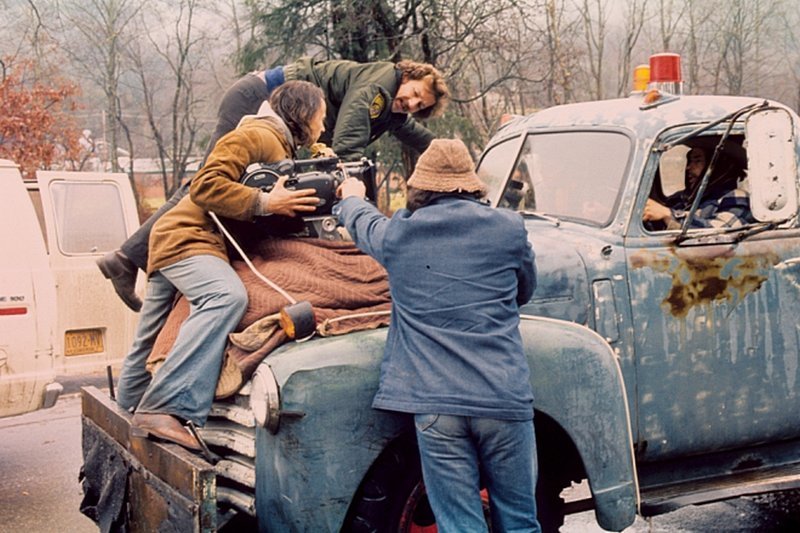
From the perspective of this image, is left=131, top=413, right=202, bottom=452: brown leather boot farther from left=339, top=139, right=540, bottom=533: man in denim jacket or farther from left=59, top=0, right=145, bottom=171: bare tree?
left=59, top=0, right=145, bottom=171: bare tree

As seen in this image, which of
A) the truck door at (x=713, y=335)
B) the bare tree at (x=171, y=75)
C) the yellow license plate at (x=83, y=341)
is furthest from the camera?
Result: the bare tree at (x=171, y=75)

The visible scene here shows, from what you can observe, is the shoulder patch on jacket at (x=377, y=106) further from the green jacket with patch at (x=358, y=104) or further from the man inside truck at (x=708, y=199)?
the man inside truck at (x=708, y=199)

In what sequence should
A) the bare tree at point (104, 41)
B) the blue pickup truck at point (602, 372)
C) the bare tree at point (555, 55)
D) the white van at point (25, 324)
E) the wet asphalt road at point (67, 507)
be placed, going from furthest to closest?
the bare tree at point (104, 41), the bare tree at point (555, 55), the white van at point (25, 324), the wet asphalt road at point (67, 507), the blue pickup truck at point (602, 372)

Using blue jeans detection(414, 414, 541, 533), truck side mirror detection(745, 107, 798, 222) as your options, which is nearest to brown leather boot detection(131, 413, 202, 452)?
blue jeans detection(414, 414, 541, 533)

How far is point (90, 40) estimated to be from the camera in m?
23.9

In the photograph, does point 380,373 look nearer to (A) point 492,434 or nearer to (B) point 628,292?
(A) point 492,434

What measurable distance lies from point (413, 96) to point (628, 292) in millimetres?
1691

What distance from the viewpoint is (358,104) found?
5305 mm

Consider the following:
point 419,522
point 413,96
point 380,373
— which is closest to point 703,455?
point 419,522

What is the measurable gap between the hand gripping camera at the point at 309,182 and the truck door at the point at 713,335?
1416 mm

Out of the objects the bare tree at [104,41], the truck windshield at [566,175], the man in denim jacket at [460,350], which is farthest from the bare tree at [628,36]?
the man in denim jacket at [460,350]

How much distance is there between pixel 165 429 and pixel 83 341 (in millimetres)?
4963

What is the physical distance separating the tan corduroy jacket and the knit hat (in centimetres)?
81

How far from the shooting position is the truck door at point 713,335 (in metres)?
4.74
